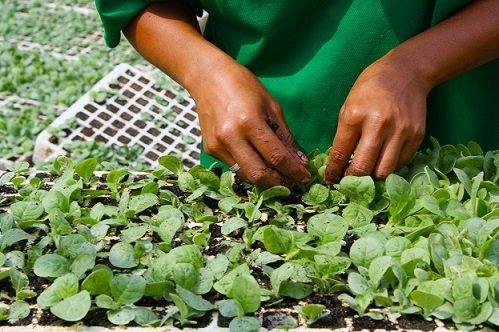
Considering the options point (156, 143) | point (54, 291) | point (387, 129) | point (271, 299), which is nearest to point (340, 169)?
point (387, 129)

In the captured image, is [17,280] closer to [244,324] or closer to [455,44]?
[244,324]

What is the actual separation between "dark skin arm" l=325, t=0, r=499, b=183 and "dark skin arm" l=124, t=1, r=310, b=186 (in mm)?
66

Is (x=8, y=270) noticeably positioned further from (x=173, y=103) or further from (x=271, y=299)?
(x=173, y=103)

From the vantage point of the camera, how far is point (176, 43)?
1.07 m

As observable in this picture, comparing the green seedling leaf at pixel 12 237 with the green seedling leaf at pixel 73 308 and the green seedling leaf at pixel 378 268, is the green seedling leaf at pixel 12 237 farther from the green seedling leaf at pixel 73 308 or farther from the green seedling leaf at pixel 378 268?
the green seedling leaf at pixel 378 268

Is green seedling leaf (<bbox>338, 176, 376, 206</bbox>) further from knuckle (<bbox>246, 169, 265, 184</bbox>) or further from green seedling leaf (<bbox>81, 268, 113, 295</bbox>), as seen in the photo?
green seedling leaf (<bbox>81, 268, 113, 295</bbox>)

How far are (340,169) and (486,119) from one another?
1.23 ft

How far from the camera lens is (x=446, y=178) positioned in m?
0.91

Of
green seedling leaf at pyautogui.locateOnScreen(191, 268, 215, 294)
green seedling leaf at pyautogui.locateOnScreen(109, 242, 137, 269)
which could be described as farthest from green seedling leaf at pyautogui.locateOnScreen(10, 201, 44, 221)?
green seedling leaf at pyautogui.locateOnScreen(191, 268, 215, 294)

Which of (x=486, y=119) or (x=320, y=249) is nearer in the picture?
(x=320, y=249)

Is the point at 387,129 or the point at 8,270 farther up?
the point at 387,129

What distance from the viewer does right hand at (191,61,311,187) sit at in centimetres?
90

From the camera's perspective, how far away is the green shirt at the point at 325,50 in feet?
3.49

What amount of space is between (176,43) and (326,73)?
0.21 metres
